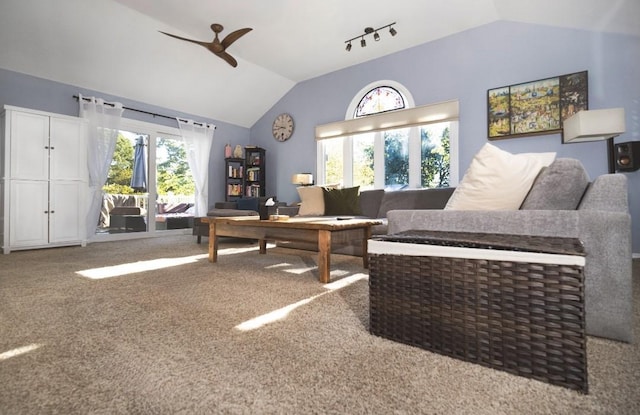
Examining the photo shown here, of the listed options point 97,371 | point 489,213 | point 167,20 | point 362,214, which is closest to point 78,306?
point 97,371

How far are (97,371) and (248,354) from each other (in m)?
0.47

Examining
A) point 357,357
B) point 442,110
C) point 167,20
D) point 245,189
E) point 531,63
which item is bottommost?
point 357,357

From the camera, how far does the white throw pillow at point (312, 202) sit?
13.4ft

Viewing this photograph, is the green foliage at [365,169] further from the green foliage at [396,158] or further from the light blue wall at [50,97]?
the light blue wall at [50,97]

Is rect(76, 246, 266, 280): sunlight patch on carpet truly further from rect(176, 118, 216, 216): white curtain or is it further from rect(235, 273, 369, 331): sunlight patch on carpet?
rect(176, 118, 216, 216): white curtain

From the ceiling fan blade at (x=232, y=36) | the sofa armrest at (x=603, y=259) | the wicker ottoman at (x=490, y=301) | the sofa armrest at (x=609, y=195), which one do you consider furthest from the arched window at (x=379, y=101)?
the wicker ottoman at (x=490, y=301)

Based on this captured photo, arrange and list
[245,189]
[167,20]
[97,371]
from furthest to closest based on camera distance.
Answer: [245,189], [167,20], [97,371]

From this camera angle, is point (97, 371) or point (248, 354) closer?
point (97, 371)

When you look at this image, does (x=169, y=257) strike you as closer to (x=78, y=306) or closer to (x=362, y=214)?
(x=78, y=306)

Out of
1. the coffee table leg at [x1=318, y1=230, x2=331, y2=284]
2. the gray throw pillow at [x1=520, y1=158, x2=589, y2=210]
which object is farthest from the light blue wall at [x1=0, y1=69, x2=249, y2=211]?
the gray throw pillow at [x1=520, y1=158, x2=589, y2=210]

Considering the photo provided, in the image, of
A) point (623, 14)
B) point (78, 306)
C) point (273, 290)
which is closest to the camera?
point (78, 306)

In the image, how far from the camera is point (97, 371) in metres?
1.01

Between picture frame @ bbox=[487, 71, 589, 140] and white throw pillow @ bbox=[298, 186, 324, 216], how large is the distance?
2.37m

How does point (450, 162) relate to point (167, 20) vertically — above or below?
below
